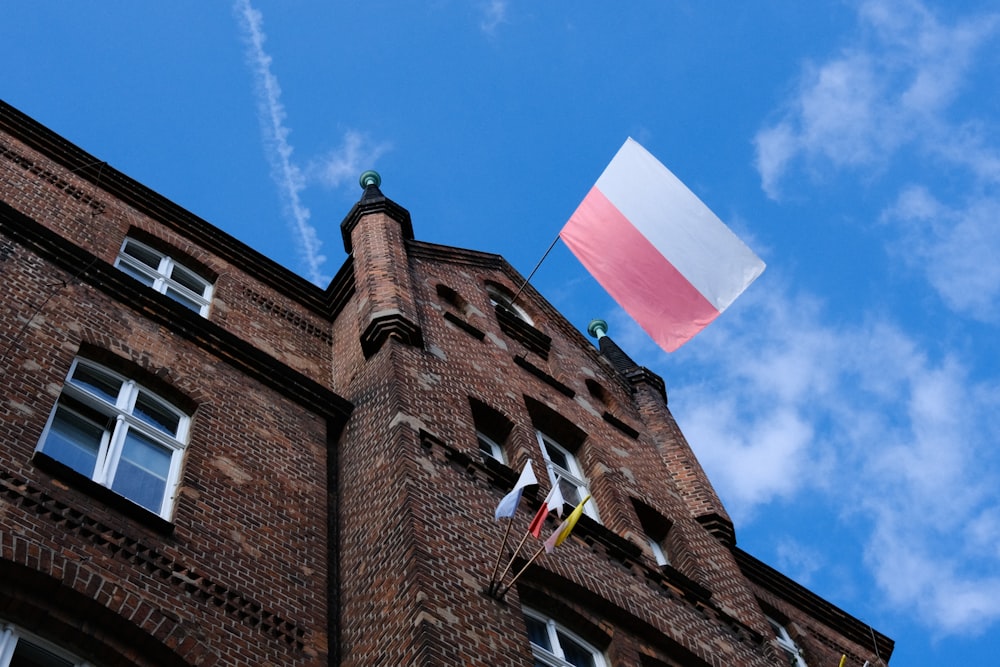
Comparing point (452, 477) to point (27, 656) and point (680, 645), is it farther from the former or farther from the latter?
point (27, 656)

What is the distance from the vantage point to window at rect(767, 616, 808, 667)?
18.4 m

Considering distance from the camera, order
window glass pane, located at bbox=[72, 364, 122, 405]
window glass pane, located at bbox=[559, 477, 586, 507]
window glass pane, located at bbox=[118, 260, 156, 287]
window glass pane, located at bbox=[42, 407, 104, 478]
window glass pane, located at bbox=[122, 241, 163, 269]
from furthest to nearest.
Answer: window glass pane, located at bbox=[122, 241, 163, 269]
window glass pane, located at bbox=[559, 477, 586, 507]
window glass pane, located at bbox=[118, 260, 156, 287]
window glass pane, located at bbox=[72, 364, 122, 405]
window glass pane, located at bbox=[42, 407, 104, 478]

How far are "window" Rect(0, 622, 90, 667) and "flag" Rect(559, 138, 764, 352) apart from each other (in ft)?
36.0

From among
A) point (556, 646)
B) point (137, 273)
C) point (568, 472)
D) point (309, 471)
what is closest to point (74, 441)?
point (309, 471)

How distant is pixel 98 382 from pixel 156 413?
2.31ft

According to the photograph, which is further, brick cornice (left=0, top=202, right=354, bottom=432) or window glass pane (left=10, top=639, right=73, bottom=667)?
brick cornice (left=0, top=202, right=354, bottom=432)

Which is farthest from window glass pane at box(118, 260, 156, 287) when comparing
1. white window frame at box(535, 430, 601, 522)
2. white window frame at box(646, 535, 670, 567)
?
white window frame at box(646, 535, 670, 567)

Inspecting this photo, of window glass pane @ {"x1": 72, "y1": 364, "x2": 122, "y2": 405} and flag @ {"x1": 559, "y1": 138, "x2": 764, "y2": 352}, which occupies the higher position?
flag @ {"x1": 559, "y1": 138, "x2": 764, "y2": 352}

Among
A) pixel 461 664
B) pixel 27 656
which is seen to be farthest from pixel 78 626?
pixel 461 664

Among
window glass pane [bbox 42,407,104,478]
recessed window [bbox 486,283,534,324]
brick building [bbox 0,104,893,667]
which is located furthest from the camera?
recessed window [bbox 486,283,534,324]

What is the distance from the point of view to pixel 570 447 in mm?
18703

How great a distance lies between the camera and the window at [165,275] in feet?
56.3

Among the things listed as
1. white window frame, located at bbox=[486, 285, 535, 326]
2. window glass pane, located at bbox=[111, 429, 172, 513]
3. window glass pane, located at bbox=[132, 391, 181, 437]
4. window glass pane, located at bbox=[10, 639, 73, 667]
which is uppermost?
white window frame, located at bbox=[486, 285, 535, 326]

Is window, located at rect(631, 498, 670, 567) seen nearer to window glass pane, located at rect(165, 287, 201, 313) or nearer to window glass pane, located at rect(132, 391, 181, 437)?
window glass pane, located at rect(165, 287, 201, 313)
